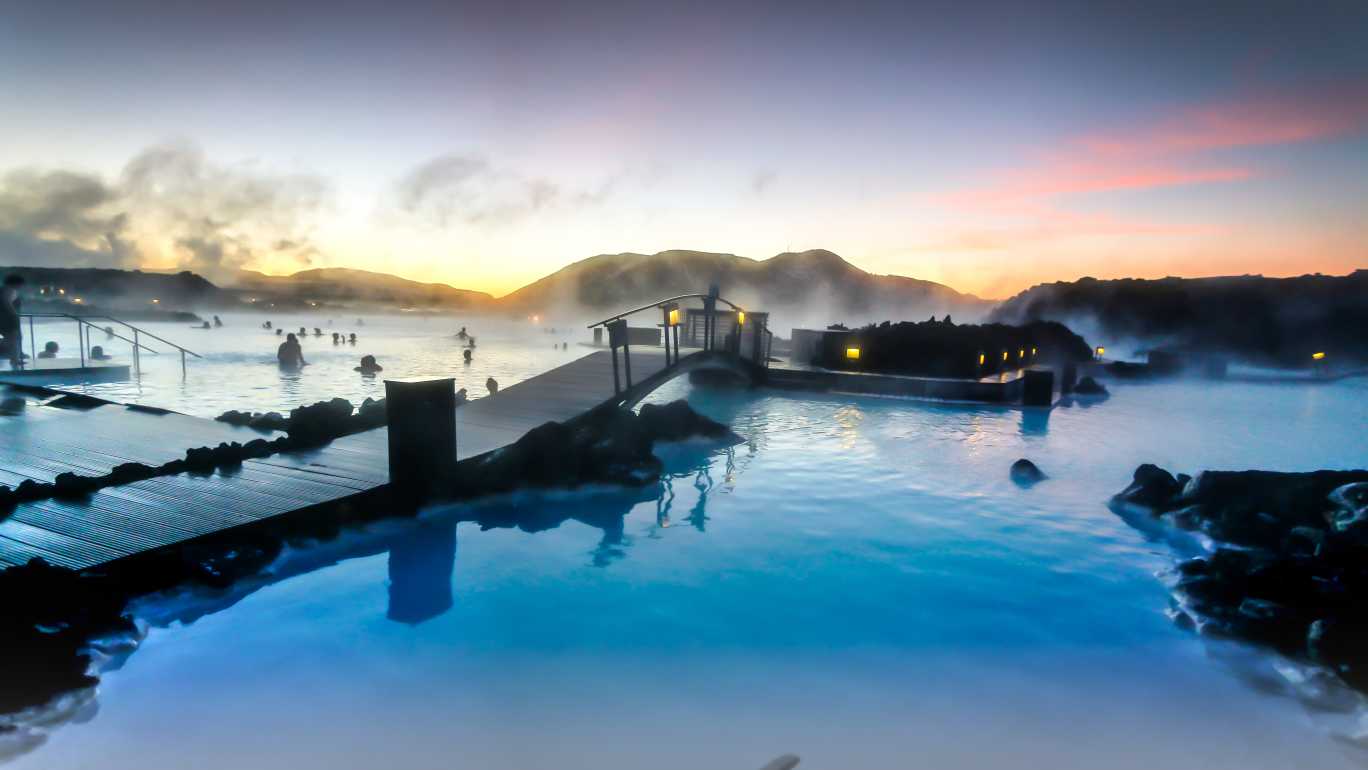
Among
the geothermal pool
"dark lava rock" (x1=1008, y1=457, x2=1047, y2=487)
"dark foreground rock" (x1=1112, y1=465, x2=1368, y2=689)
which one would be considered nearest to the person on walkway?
the geothermal pool

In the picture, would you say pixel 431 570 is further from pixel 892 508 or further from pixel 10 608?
pixel 892 508

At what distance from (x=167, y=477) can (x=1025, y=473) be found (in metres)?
13.7

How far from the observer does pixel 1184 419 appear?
21.8 m

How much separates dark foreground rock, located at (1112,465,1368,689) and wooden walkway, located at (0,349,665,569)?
9.08 m

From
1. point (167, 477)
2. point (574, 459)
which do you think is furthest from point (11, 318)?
point (574, 459)

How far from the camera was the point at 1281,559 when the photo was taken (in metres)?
6.49

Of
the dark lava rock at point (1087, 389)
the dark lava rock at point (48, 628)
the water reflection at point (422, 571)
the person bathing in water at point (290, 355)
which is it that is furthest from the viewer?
the person bathing in water at point (290, 355)

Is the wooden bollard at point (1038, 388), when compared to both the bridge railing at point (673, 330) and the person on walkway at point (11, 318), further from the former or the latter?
the person on walkway at point (11, 318)

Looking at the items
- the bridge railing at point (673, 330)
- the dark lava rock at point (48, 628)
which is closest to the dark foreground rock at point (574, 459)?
the bridge railing at point (673, 330)

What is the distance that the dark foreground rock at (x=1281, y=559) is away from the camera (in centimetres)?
566

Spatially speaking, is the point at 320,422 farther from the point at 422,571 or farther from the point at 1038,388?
the point at 1038,388

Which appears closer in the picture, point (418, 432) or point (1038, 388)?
point (418, 432)

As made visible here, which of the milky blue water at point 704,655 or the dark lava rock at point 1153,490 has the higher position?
the dark lava rock at point 1153,490

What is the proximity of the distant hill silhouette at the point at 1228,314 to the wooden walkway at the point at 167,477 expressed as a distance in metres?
65.1
